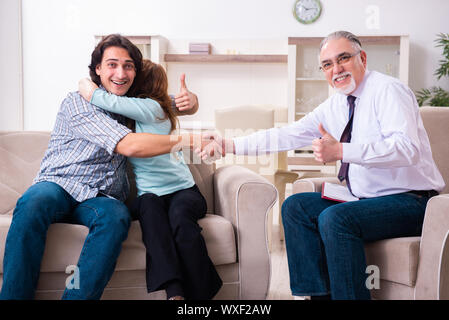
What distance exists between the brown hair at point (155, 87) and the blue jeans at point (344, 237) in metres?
0.68

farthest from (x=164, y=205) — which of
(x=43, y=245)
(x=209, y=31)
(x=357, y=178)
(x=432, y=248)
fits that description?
(x=209, y=31)

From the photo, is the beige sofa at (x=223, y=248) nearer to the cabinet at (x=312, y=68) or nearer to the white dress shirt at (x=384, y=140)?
the white dress shirt at (x=384, y=140)

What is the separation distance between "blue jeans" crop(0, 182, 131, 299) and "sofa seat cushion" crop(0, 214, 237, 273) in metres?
0.05

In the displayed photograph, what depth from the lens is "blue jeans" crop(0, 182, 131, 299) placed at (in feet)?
4.85

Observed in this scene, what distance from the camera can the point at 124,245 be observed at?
166cm

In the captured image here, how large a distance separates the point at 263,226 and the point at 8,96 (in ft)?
14.4

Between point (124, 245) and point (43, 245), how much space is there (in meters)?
0.26

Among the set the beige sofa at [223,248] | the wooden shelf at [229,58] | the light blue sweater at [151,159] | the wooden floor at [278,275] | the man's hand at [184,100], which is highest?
the wooden shelf at [229,58]

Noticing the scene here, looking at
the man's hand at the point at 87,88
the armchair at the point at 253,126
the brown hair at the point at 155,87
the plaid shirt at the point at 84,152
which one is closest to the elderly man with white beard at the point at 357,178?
the brown hair at the point at 155,87

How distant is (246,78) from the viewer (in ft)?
17.0

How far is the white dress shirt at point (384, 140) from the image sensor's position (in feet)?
4.99

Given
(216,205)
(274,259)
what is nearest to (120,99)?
(216,205)

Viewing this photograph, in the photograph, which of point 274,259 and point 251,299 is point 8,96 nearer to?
point 274,259
